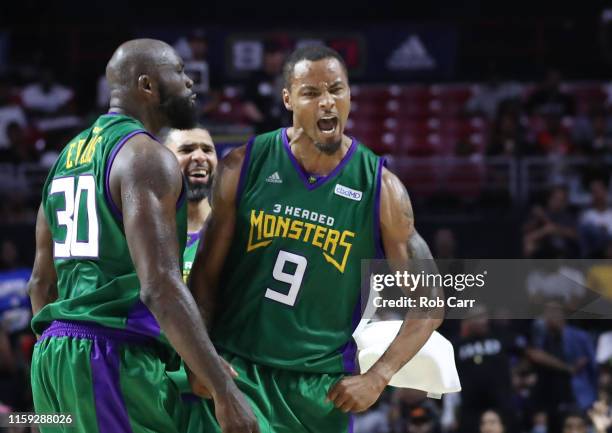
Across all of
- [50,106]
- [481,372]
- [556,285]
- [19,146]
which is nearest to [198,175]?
[481,372]

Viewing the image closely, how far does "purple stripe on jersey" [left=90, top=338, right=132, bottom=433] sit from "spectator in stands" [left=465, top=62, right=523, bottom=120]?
1115 centimetres

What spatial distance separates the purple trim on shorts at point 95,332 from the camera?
12.9 feet

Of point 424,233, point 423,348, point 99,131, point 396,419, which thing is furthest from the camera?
point 424,233

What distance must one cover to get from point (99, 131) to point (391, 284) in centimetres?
141

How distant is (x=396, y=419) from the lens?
357 inches

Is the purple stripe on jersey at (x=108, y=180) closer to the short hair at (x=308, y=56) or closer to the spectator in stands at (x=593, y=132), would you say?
the short hair at (x=308, y=56)

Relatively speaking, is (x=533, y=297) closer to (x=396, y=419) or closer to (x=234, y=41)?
(x=396, y=419)

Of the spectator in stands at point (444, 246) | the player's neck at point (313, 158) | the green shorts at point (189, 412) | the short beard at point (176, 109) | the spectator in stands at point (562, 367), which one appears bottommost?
the spectator in stands at point (562, 367)

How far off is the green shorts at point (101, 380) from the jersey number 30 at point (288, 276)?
59cm

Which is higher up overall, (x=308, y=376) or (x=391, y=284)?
(x=391, y=284)

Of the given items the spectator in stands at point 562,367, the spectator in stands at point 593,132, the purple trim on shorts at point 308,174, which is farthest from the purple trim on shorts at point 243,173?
the spectator in stands at point 593,132

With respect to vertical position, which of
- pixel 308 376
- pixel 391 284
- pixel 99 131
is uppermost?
pixel 99 131

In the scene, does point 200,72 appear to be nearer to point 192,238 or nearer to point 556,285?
point 556,285

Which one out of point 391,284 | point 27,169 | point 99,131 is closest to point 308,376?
point 391,284
